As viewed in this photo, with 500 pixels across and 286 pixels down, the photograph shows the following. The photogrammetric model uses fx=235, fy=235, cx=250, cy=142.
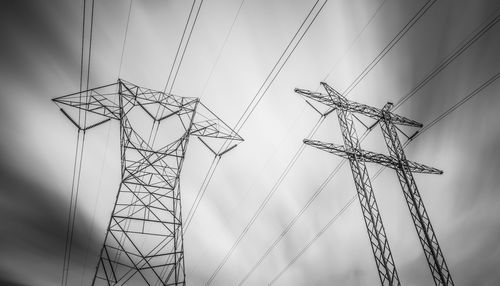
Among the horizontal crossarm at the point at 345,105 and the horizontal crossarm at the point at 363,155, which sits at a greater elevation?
the horizontal crossarm at the point at 345,105

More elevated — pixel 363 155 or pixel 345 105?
pixel 345 105

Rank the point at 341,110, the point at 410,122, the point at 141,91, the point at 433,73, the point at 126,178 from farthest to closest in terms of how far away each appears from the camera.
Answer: the point at 410,122 < the point at 341,110 < the point at 433,73 < the point at 141,91 < the point at 126,178

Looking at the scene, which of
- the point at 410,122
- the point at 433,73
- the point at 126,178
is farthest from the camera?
the point at 410,122

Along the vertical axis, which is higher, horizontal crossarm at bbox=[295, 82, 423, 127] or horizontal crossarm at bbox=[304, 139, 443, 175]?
horizontal crossarm at bbox=[295, 82, 423, 127]

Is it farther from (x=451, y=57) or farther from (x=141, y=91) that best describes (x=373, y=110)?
(x=141, y=91)

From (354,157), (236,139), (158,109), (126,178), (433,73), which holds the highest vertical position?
(433,73)

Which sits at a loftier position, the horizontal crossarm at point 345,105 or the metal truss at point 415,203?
the horizontal crossarm at point 345,105

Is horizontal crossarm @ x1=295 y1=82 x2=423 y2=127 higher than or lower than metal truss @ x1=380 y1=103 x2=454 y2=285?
higher

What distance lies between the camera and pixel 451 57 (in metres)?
11.5

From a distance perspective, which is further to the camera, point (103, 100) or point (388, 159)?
point (388, 159)

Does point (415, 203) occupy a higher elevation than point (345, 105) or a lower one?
lower

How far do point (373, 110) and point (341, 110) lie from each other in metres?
1.98

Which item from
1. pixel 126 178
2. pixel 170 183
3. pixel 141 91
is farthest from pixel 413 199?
pixel 141 91

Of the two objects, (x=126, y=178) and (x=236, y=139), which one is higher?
(x=236, y=139)
